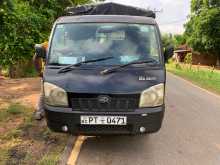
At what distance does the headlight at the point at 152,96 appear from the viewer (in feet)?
22.1

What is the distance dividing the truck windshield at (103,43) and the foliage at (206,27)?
45518mm

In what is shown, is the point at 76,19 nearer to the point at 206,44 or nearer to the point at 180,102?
the point at 180,102

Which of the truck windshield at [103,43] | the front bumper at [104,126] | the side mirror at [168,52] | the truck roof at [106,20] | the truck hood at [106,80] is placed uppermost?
the truck roof at [106,20]

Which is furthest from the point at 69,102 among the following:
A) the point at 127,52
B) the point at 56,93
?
the point at 127,52

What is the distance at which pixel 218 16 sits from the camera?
51.9 metres

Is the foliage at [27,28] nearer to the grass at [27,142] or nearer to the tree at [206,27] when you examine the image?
the grass at [27,142]

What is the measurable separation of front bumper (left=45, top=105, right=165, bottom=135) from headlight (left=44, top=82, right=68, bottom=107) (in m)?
0.08

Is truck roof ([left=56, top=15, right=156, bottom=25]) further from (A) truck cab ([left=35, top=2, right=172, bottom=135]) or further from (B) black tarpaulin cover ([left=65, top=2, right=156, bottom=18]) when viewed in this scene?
(B) black tarpaulin cover ([left=65, top=2, right=156, bottom=18])

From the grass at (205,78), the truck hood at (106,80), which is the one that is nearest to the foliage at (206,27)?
the grass at (205,78)

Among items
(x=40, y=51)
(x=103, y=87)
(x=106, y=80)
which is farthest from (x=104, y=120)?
(x=40, y=51)

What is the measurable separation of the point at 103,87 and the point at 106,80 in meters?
0.15

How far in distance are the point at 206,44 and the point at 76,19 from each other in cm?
4691

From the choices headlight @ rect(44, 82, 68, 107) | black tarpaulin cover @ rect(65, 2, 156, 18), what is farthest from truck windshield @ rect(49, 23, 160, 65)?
black tarpaulin cover @ rect(65, 2, 156, 18)

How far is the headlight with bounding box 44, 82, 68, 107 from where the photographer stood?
6754 millimetres
